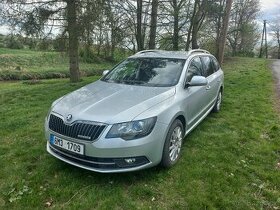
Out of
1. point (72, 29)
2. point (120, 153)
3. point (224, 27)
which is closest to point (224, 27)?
point (224, 27)

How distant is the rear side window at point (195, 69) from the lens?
185 inches

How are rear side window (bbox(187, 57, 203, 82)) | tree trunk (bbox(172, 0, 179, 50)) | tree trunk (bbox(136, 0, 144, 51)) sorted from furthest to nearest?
tree trunk (bbox(172, 0, 179, 50))
tree trunk (bbox(136, 0, 144, 51))
rear side window (bbox(187, 57, 203, 82))

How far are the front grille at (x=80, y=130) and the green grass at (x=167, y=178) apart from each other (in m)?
0.64

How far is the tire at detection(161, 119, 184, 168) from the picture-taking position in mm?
3639

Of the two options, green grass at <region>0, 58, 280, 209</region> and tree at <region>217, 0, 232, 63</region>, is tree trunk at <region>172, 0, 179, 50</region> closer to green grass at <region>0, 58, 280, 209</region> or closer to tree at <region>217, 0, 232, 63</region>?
tree at <region>217, 0, 232, 63</region>

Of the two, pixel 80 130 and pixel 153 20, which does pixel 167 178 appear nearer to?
pixel 80 130

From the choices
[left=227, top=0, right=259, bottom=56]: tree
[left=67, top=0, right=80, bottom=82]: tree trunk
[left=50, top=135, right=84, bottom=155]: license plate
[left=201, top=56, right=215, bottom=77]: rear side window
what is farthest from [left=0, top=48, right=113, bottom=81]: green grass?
[left=227, top=0, right=259, bottom=56]: tree

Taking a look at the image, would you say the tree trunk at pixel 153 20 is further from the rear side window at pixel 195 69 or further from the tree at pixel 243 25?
the tree at pixel 243 25

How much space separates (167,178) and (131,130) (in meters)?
0.93

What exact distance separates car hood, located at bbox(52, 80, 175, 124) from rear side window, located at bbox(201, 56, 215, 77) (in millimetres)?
1835

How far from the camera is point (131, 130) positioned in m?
3.22

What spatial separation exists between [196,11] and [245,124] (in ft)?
38.9

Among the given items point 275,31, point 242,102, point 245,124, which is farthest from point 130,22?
point 275,31

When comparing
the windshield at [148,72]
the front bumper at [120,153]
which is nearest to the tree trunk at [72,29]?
the windshield at [148,72]
